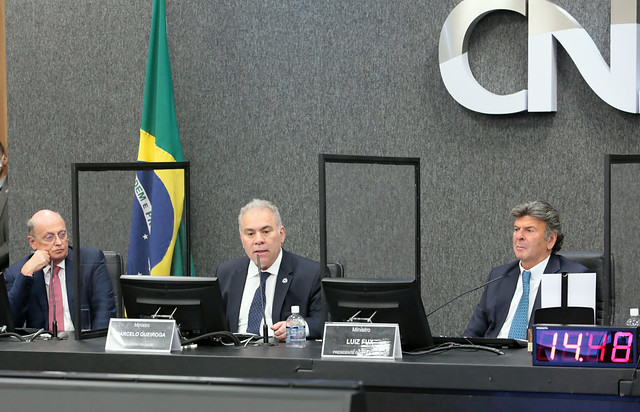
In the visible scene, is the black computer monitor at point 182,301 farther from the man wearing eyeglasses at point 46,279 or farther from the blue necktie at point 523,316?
the blue necktie at point 523,316

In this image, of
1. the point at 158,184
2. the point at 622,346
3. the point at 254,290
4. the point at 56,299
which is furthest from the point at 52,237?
the point at 622,346

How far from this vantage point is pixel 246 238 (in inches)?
141

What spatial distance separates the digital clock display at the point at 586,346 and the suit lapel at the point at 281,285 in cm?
124

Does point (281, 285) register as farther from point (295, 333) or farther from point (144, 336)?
point (144, 336)

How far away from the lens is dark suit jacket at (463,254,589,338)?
11.2 feet

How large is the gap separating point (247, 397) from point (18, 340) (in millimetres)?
2500

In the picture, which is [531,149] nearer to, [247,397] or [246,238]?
[246,238]

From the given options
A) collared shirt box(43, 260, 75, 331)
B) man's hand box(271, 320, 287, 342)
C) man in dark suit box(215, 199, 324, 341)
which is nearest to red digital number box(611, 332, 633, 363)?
man's hand box(271, 320, 287, 342)

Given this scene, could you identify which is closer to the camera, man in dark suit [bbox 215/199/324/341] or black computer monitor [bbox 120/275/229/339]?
black computer monitor [bbox 120/275/229/339]

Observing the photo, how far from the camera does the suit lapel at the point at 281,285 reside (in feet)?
11.5

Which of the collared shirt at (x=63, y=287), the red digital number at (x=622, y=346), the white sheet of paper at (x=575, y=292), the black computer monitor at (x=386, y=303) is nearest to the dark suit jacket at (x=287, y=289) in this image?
the black computer monitor at (x=386, y=303)

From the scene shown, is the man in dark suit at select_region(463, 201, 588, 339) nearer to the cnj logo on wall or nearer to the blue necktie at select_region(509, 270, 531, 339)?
the blue necktie at select_region(509, 270, 531, 339)

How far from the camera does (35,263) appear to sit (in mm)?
3801

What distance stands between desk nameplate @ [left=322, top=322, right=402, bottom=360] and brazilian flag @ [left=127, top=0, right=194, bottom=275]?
170cm
